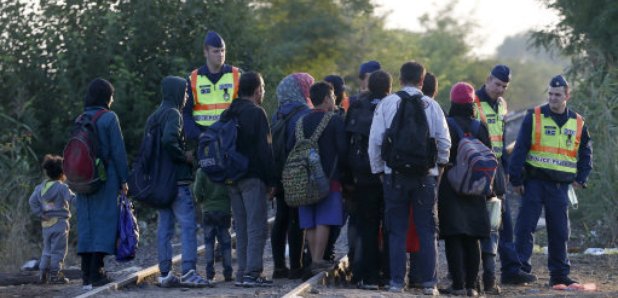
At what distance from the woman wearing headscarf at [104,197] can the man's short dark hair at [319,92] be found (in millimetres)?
1839

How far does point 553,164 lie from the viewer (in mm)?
13352

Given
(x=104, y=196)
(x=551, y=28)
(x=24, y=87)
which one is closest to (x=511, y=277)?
(x=104, y=196)

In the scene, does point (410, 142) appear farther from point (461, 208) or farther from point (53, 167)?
point (53, 167)

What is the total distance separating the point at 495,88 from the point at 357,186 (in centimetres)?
188

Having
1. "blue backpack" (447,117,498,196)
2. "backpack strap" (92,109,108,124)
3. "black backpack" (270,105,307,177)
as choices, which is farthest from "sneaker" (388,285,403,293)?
"backpack strap" (92,109,108,124)

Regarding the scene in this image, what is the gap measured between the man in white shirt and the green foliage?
7.07 m

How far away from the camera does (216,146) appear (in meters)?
12.5

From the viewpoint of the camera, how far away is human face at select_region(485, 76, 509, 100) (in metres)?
13.5

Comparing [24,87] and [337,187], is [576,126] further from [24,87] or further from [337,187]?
[24,87]

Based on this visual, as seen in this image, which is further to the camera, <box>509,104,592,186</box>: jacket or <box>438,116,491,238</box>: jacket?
<box>509,104,592,186</box>: jacket

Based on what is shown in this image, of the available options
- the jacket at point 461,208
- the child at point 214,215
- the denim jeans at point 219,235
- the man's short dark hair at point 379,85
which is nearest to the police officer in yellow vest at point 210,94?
the child at point 214,215

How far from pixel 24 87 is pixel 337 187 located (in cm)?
1152

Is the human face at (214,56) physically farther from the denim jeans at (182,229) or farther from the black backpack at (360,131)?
the black backpack at (360,131)

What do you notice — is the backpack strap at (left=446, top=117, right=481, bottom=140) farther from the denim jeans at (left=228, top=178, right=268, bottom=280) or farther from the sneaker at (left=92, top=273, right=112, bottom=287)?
the sneaker at (left=92, top=273, right=112, bottom=287)
